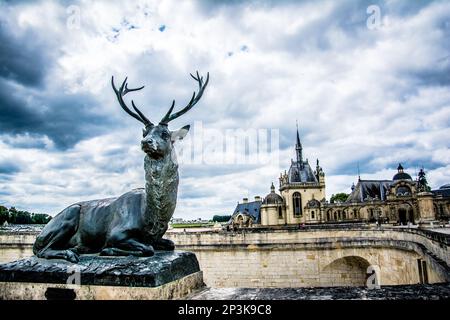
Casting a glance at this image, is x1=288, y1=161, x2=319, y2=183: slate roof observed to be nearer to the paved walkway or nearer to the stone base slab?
the paved walkway

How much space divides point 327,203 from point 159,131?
58.9 meters

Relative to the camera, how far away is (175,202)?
12.0 ft

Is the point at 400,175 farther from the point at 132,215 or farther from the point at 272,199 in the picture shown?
the point at 132,215

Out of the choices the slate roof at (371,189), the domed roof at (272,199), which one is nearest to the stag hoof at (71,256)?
the domed roof at (272,199)

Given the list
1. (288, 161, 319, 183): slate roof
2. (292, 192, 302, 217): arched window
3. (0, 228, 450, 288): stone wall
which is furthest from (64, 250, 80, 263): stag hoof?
(288, 161, 319, 183): slate roof

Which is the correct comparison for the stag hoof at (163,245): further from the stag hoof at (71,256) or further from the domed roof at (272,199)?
the domed roof at (272,199)

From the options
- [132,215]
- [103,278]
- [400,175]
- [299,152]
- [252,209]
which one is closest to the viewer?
[103,278]

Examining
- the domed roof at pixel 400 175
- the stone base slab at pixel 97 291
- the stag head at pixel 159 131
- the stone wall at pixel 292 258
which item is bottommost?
the stone wall at pixel 292 258

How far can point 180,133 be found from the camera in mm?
3912

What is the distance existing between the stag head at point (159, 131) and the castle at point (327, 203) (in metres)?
48.7

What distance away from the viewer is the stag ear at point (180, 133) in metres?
3.85

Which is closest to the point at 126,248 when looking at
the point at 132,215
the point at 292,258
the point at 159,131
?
the point at 132,215
